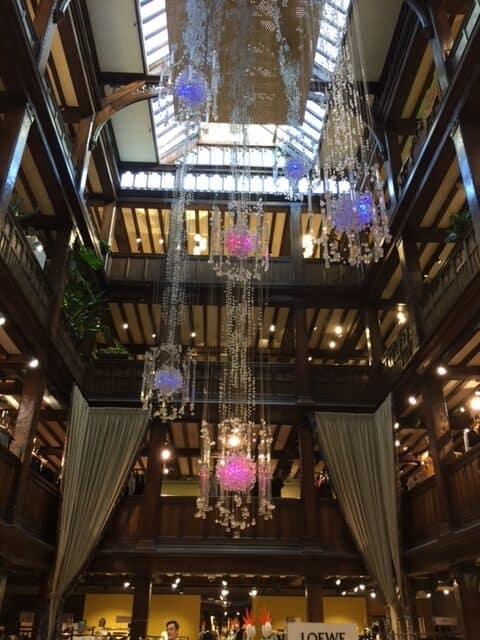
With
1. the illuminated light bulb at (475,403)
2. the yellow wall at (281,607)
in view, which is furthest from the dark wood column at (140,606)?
the illuminated light bulb at (475,403)

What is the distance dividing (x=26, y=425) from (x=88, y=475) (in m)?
2.43

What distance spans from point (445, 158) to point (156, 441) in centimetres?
836

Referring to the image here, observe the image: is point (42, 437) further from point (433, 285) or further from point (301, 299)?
point (433, 285)

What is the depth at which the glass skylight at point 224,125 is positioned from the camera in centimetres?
754

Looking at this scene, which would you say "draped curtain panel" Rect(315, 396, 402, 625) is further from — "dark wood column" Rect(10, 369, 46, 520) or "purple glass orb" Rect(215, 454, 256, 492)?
"dark wood column" Rect(10, 369, 46, 520)

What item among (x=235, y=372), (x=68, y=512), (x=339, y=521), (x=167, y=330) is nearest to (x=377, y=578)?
(x=339, y=521)

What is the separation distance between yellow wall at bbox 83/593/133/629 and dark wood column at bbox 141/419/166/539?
5.41m

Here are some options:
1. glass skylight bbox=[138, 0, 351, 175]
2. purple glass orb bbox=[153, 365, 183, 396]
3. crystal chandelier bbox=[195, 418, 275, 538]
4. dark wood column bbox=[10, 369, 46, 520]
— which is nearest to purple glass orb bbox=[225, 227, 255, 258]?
glass skylight bbox=[138, 0, 351, 175]

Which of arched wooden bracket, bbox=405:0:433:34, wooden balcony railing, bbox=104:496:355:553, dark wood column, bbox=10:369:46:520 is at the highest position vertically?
arched wooden bracket, bbox=405:0:433:34

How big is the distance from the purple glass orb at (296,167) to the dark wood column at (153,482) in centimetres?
746

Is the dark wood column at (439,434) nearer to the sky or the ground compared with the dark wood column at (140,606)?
nearer to the sky

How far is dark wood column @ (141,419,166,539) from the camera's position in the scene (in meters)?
11.8

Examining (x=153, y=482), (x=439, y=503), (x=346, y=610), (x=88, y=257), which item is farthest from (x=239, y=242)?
(x=346, y=610)

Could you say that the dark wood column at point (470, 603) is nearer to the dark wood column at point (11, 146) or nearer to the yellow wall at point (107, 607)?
the dark wood column at point (11, 146)
